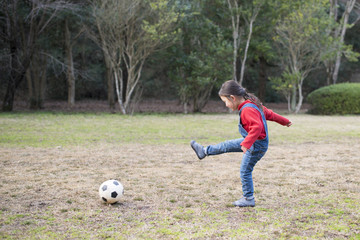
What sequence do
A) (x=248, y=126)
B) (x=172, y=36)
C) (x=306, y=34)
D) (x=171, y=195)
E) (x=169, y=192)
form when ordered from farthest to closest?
(x=306, y=34)
(x=172, y=36)
(x=169, y=192)
(x=171, y=195)
(x=248, y=126)

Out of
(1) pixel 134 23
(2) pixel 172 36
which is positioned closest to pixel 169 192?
(2) pixel 172 36

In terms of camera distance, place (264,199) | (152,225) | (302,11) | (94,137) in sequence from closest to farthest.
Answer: (152,225) < (264,199) < (94,137) < (302,11)

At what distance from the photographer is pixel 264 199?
4.27 m

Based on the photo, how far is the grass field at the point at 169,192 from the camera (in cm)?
327

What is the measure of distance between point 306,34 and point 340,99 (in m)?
4.00

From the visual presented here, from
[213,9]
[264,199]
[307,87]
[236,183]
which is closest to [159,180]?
[236,183]

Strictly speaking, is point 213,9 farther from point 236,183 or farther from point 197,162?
point 236,183

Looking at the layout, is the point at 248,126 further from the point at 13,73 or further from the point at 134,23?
the point at 13,73

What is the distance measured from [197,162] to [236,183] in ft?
5.27

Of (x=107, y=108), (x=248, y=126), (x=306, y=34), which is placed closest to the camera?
(x=248, y=126)

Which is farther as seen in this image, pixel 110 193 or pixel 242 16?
pixel 242 16

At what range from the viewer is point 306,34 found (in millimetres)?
17562

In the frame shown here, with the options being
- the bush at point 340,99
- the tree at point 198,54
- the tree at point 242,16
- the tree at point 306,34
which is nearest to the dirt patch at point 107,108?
the tree at point 198,54

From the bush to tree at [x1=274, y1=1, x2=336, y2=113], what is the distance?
4.97 feet
